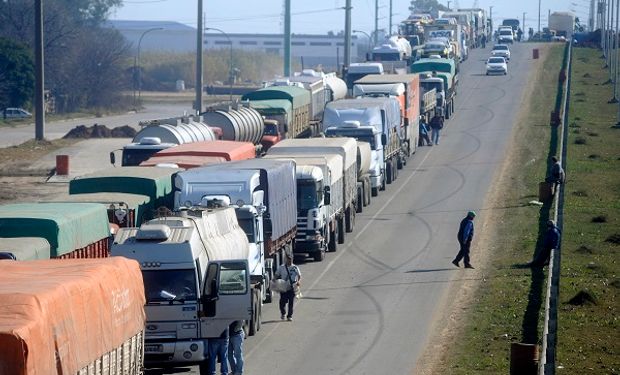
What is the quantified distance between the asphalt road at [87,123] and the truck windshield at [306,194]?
37.9 metres

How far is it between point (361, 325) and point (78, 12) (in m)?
141

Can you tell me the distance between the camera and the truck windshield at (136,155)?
41.6m

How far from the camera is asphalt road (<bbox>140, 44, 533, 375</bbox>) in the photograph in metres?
24.4

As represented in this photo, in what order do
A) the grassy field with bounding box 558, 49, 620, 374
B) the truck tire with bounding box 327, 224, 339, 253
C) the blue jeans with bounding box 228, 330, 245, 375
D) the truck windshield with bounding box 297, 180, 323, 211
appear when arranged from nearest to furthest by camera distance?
the blue jeans with bounding box 228, 330, 245, 375, the grassy field with bounding box 558, 49, 620, 374, the truck windshield with bounding box 297, 180, 323, 211, the truck tire with bounding box 327, 224, 339, 253

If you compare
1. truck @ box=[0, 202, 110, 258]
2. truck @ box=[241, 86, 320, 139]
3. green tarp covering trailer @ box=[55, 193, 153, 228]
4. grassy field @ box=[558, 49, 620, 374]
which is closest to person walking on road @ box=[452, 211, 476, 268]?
grassy field @ box=[558, 49, 620, 374]

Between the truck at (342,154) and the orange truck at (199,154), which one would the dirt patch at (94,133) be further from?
the orange truck at (199,154)

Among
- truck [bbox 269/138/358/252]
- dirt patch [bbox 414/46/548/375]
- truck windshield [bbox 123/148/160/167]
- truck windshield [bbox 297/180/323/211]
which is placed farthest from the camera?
truck windshield [bbox 123/148/160/167]

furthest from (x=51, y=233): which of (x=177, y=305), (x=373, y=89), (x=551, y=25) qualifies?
(x=551, y=25)

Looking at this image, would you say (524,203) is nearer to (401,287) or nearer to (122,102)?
(401,287)

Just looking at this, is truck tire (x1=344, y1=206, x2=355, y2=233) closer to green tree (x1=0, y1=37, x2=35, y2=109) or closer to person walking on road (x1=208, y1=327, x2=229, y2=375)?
person walking on road (x1=208, y1=327, x2=229, y2=375)

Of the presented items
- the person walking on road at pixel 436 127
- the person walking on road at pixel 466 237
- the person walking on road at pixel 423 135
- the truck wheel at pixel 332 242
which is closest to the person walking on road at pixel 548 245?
the person walking on road at pixel 466 237

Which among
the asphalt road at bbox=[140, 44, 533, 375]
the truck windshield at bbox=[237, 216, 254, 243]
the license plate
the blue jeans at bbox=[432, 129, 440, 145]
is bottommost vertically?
the asphalt road at bbox=[140, 44, 533, 375]

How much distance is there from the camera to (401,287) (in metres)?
31.8

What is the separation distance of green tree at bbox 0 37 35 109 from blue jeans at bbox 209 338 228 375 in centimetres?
7588
